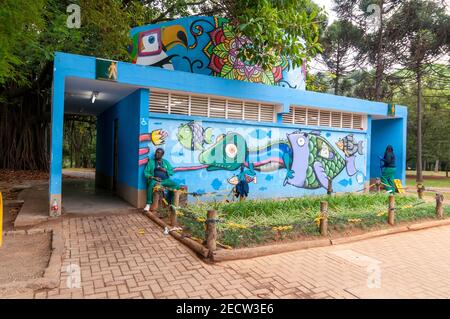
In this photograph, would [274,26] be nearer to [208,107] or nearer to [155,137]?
[208,107]

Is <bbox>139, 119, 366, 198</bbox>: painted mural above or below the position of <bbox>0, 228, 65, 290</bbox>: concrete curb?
above

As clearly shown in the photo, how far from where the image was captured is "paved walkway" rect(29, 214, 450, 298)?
12.6 ft

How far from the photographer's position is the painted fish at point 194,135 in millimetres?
8820

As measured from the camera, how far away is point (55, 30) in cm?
984

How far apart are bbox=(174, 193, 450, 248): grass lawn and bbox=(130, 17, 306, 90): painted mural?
14.2ft

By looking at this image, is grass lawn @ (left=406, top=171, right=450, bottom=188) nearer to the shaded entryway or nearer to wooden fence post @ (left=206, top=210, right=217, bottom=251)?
the shaded entryway

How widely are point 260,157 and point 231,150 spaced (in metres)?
1.07

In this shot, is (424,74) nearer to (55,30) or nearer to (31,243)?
(55,30)

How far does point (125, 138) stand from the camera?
31.2 feet

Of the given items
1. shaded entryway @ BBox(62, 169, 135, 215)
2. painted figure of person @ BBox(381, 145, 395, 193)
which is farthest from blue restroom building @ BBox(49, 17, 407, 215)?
painted figure of person @ BBox(381, 145, 395, 193)

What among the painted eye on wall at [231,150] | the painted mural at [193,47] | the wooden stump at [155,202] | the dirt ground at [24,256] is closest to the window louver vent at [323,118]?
the painted mural at [193,47]

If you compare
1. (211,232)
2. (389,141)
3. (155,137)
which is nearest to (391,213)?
(211,232)
